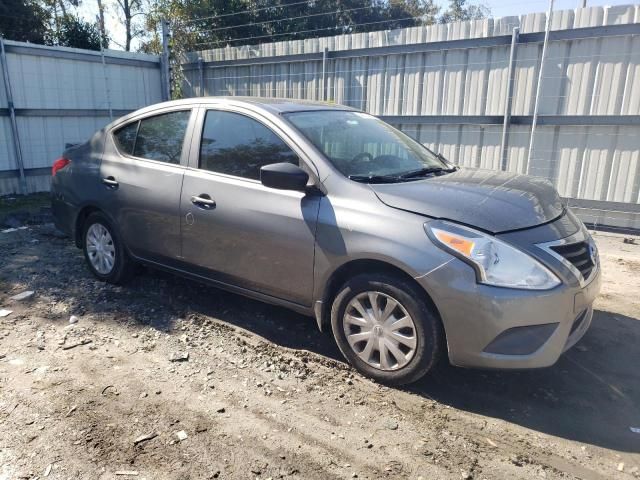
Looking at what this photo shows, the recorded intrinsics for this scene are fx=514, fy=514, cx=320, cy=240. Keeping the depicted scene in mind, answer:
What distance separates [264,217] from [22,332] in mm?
2181

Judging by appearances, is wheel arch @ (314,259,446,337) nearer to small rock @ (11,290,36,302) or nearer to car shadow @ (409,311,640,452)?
car shadow @ (409,311,640,452)

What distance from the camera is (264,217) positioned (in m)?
3.63

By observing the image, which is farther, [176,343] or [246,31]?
[246,31]

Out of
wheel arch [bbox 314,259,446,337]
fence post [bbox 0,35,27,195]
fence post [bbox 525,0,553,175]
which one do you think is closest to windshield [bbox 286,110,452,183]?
wheel arch [bbox 314,259,446,337]

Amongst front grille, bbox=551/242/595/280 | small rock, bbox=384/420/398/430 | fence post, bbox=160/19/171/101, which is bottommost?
small rock, bbox=384/420/398/430

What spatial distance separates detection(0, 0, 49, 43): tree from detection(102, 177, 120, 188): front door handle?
1199 centimetres

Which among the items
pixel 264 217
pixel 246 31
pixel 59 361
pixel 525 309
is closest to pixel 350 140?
pixel 264 217

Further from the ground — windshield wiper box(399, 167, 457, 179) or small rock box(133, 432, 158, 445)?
windshield wiper box(399, 167, 457, 179)

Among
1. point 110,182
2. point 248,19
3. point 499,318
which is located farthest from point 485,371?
point 248,19

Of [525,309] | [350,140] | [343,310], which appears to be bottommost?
[343,310]

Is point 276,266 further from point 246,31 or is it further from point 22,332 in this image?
point 246,31

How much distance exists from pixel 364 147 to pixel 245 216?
3.53 ft

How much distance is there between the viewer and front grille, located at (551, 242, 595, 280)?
3.09 meters

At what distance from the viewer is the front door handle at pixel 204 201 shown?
3.91 m
